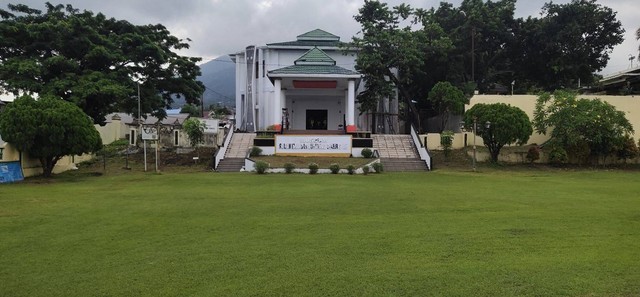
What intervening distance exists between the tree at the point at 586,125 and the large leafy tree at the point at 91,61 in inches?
854

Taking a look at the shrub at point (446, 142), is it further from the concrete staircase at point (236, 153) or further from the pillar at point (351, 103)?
the concrete staircase at point (236, 153)

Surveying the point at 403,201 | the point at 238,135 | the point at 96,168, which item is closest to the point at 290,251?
the point at 403,201

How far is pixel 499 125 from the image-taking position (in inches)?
936

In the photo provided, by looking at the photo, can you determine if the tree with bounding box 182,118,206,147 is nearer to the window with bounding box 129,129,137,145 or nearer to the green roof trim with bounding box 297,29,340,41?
the window with bounding box 129,129,137,145

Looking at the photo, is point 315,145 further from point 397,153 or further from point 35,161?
point 35,161

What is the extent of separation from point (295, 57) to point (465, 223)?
1117 inches

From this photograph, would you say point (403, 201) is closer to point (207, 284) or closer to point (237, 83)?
point (207, 284)

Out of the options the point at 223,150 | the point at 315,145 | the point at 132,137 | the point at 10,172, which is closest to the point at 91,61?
the point at 132,137

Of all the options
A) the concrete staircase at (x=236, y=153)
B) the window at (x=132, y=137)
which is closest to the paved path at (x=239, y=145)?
the concrete staircase at (x=236, y=153)

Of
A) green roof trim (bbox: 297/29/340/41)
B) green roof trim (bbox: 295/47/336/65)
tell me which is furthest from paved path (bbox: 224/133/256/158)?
green roof trim (bbox: 297/29/340/41)

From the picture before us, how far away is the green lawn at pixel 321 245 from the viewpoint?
4895 millimetres

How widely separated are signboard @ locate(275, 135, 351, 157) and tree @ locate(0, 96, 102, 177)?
9.94m

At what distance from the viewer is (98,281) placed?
5078 millimetres

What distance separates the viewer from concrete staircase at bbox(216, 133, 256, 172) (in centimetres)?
2370
